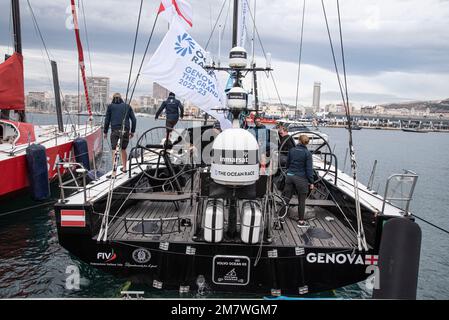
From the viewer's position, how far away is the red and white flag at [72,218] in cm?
494

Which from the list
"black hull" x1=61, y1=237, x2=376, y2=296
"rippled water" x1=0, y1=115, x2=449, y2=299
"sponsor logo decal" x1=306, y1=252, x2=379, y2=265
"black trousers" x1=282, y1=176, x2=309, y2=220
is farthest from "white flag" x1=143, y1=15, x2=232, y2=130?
"rippled water" x1=0, y1=115, x2=449, y2=299

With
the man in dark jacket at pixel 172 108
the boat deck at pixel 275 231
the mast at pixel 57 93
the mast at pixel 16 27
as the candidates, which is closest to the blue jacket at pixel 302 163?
the boat deck at pixel 275 231

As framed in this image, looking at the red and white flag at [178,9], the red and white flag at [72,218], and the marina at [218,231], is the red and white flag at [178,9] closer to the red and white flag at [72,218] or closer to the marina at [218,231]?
the marina at [218,231]

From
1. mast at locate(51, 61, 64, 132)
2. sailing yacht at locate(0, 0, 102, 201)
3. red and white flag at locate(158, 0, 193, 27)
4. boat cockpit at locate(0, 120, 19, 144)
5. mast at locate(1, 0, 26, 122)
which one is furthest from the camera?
mast at locate(51, 61, 64, 132)

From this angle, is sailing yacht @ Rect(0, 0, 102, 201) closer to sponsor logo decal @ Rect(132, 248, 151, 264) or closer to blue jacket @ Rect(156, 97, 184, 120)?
blue jacket @ Rect(156, 97, 184, 120)

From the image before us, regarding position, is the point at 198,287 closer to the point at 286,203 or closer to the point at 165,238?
the point at 165,238

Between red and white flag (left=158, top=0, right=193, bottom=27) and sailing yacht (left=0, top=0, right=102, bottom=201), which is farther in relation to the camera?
sailing yacht (left=0, top=0, right=102, bottom=201)

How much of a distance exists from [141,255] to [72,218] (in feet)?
3.62

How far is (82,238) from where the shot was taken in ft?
16.4

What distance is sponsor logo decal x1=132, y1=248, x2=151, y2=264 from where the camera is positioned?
16.3 ft

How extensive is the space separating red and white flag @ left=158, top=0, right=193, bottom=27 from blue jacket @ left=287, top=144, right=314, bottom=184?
4248mm

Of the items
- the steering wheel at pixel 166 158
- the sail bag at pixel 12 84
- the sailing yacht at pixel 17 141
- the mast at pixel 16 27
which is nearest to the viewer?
the steering wheel at pixel 166 158

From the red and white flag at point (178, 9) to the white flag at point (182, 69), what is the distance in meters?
0.32
